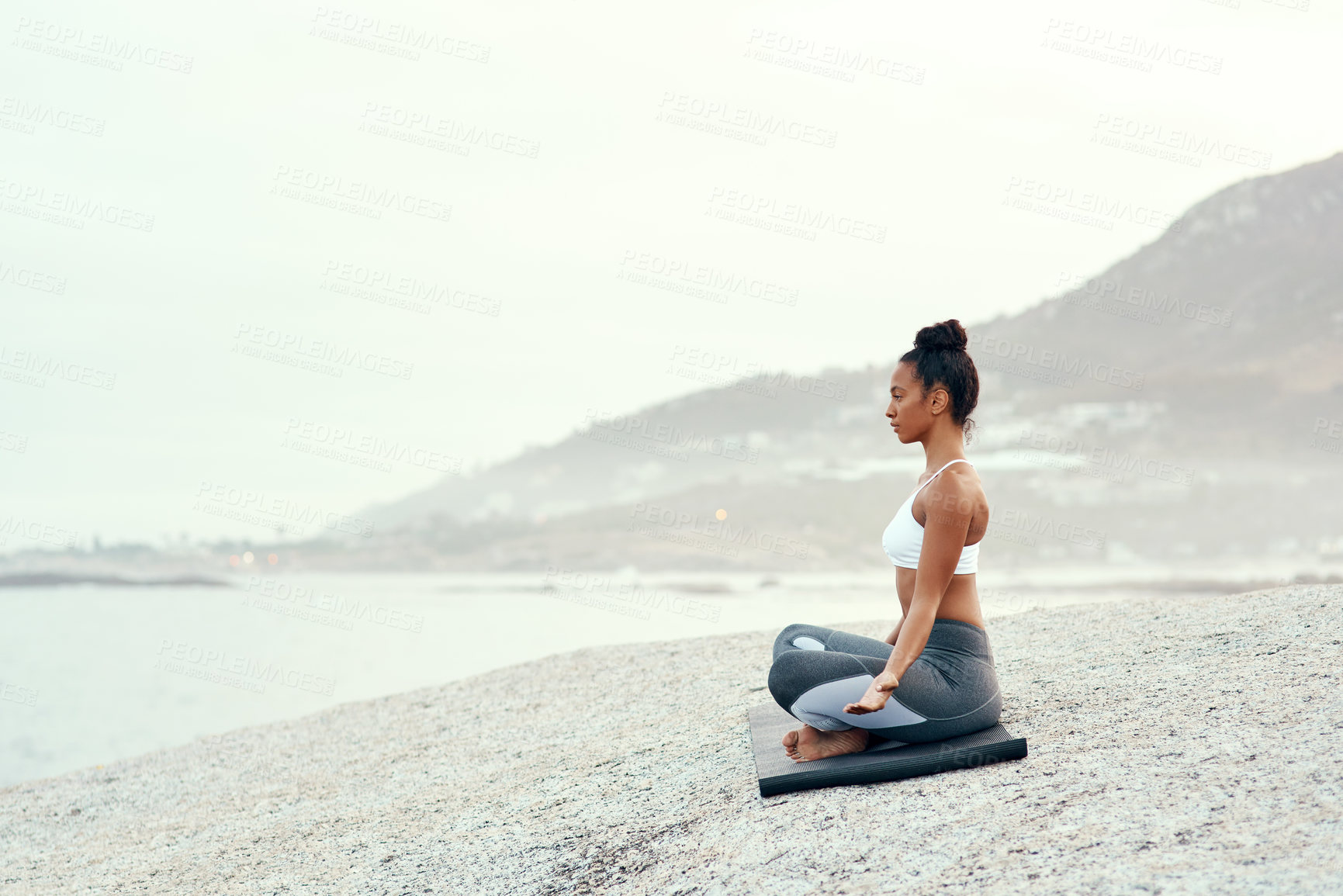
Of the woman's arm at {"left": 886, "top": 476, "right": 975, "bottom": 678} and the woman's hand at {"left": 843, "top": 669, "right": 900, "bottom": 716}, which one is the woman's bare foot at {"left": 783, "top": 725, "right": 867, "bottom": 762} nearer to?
the woman's hand at {"left": 843, "top": 669, "right": 900, "bottom": 716}

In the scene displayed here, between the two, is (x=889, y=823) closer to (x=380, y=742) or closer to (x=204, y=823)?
(x=204, y=823)

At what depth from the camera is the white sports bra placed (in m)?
4.04

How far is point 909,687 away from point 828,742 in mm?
544

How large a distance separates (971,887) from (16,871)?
718 centimetres

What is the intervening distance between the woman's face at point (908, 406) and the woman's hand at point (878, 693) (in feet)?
3.32

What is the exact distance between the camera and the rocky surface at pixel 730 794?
336cm

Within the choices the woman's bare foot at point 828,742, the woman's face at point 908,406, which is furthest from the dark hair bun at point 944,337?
the woman's bare foot at point 828,742

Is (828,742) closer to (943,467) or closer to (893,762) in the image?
(893,762)

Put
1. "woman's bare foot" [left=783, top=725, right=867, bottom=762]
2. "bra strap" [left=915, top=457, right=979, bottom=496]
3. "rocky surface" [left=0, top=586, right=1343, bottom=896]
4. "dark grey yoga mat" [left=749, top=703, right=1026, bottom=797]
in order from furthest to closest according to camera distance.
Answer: "woman's bare foot" [left=783, top=725, right=867, bottom=762], "dark grey yoga mat" [left=749, top=703, right=1026, bottom=797], "bra strap" [left=915, top=457, right=979, bottom=496], "rocky surface" [left=0, top=586, right=1343, bottom=896]

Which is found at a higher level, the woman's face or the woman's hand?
the woman's face

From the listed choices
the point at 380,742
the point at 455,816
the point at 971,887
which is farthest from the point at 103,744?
the point at 971,887

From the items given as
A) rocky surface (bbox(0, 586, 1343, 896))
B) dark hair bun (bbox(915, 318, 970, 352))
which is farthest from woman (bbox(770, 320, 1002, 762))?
rocky surface (bbox(0, 586, 1343, 896))

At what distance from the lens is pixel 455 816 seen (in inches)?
233

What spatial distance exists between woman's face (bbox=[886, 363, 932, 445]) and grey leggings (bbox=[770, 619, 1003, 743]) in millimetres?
857
